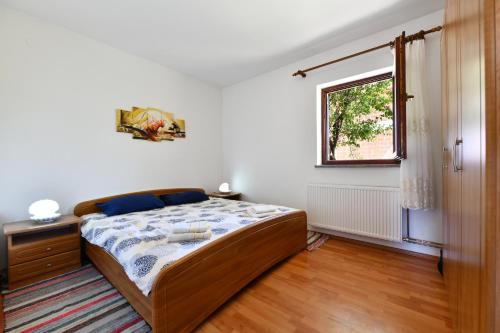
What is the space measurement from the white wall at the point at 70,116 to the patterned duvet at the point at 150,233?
0.58 meters

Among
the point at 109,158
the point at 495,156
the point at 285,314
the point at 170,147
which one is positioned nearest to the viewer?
the point at 495,156

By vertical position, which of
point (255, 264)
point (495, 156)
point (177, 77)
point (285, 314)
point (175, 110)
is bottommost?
point (285, 314)

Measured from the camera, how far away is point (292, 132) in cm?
335

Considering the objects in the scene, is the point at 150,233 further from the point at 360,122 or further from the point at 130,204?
the point at 360,122

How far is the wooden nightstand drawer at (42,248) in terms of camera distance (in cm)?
183

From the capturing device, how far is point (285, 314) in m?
1.50

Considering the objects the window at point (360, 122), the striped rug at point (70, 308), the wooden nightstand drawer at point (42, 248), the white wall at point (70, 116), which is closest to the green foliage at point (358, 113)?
the window at point (360, 122)

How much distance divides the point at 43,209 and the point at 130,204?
79 centimetres

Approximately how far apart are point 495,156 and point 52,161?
11.0 feet

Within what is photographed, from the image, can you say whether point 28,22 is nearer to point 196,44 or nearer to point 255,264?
point 196,44

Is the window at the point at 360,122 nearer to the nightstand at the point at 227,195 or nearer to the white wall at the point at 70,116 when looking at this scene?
the nightstand at the point at 227,195

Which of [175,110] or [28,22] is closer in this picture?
[28,22]

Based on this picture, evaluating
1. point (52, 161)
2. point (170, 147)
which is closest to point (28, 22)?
point (52, 161)

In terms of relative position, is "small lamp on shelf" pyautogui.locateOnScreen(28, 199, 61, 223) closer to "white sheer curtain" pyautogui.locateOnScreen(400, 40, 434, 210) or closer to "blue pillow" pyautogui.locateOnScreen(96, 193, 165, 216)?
"blue pillow" pyautogui.locateOnScreen(96, 193, 165, 216)
